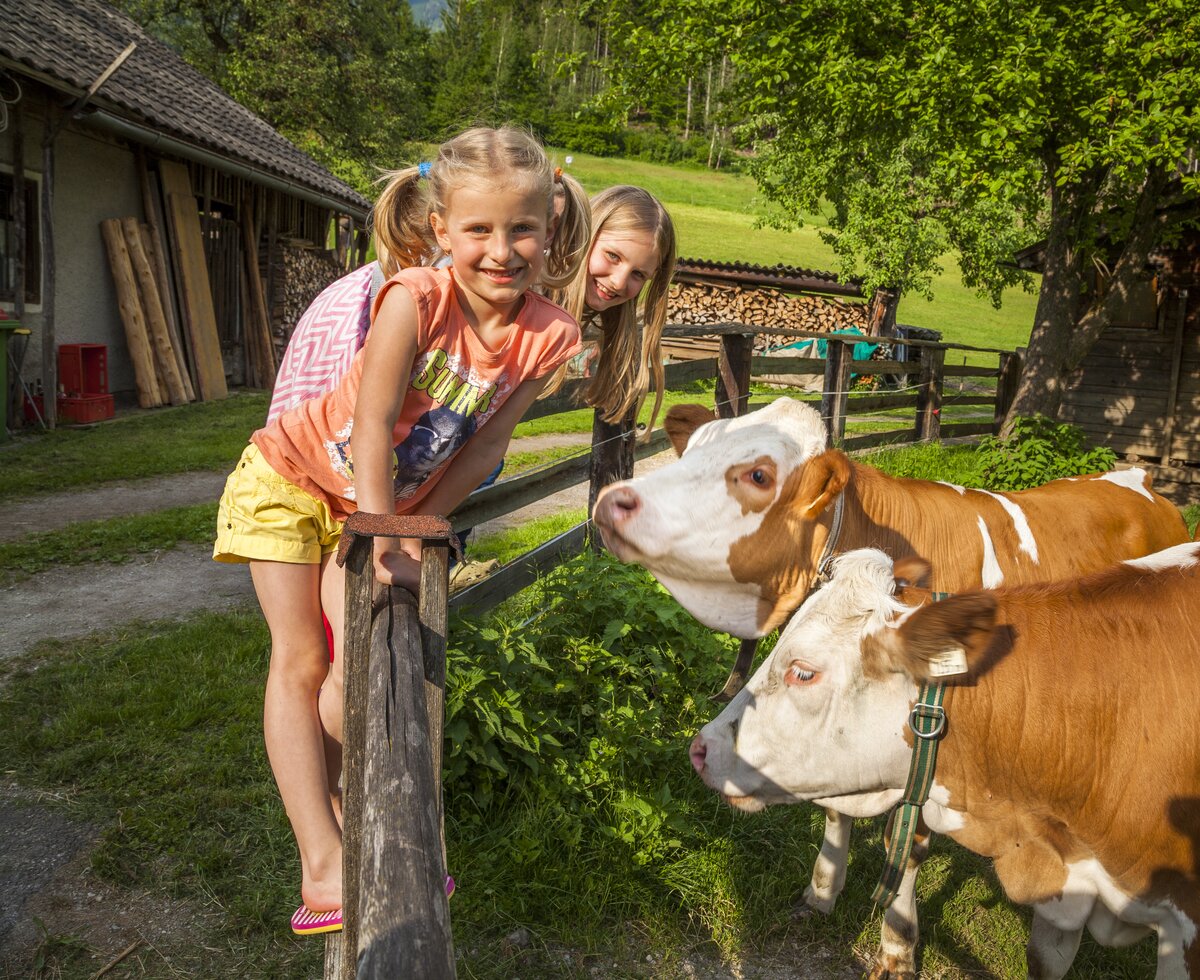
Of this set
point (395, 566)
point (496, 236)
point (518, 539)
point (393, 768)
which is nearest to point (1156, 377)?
point (518, 539)

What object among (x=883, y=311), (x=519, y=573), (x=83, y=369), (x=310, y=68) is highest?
(x=310, y=68)

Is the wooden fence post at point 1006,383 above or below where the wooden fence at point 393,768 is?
below

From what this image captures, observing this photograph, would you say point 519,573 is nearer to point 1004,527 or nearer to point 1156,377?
point 1004,527

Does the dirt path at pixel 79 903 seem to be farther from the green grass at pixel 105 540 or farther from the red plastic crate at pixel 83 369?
the red plastic crate at pixel 83 369

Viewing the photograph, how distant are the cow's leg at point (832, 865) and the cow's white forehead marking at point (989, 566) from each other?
889 mm

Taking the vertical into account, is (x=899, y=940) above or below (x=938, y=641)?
below

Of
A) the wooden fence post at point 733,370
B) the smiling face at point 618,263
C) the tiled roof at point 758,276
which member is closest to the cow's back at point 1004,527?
the smiling face at point 618,263

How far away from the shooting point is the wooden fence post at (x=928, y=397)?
1068 cm

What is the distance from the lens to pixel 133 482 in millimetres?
7195

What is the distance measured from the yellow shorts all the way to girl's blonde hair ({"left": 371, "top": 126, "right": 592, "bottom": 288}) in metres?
0.61

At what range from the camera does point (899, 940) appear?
2.78m

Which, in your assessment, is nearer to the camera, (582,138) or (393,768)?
(393,768)

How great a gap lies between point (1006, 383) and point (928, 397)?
2.87m

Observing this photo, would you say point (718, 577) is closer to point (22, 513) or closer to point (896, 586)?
point (896, 586)
